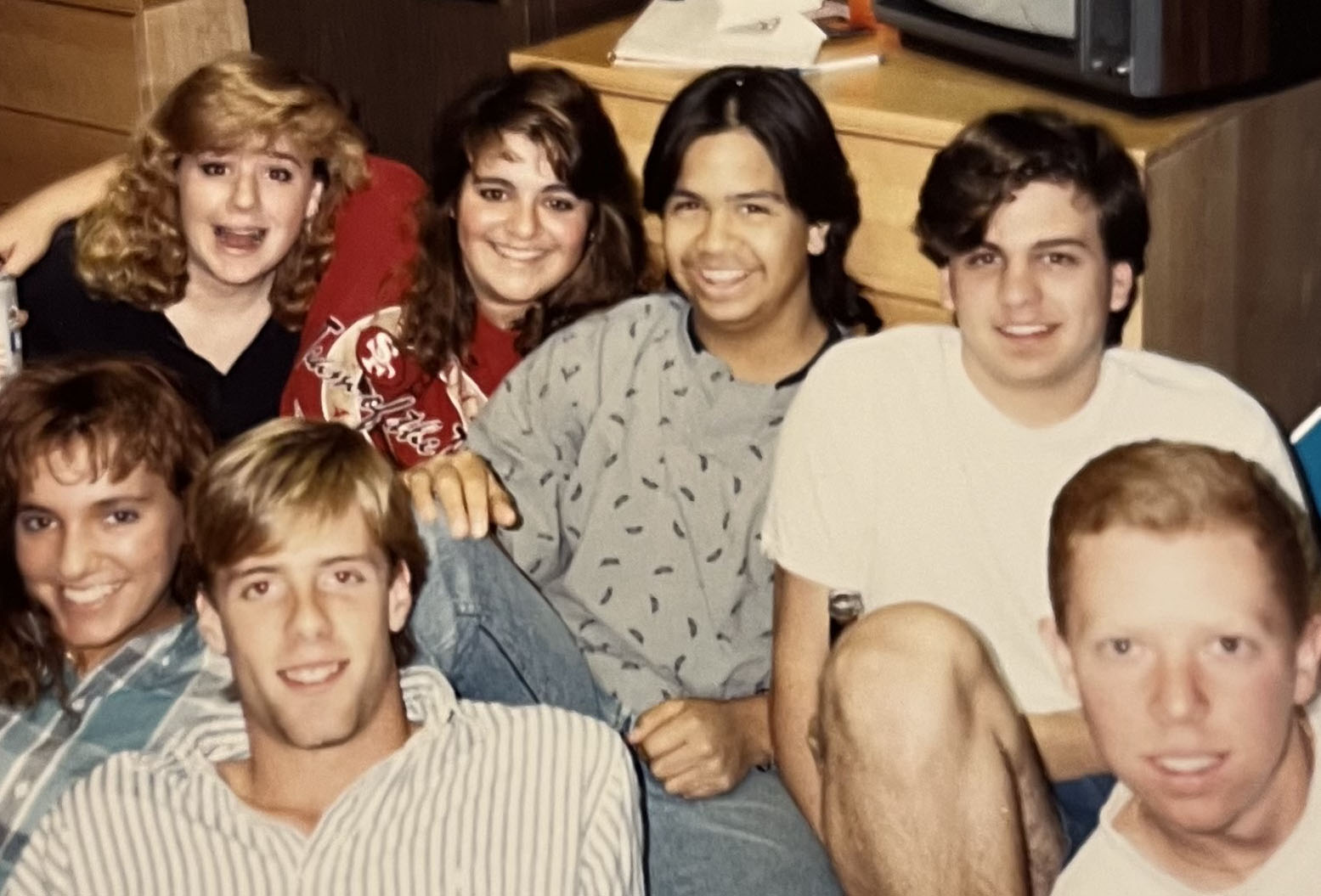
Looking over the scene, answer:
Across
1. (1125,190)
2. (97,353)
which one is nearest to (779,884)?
(1125,190)

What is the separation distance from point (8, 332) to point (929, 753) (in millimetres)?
1054

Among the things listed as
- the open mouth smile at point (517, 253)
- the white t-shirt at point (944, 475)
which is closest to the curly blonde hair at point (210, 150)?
the open mouth smile at point (517, 253)

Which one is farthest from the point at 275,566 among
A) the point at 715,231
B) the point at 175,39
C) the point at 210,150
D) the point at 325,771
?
the point at 175,39

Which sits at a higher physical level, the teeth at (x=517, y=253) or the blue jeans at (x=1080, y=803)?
the teeth at (x=517, y=253)

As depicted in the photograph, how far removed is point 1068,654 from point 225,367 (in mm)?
1061

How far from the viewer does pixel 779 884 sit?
1.76m

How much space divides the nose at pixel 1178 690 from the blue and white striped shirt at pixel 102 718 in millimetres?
786

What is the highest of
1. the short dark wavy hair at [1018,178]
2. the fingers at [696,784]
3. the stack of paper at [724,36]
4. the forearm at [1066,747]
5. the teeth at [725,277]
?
the stack of paper at [724,36]

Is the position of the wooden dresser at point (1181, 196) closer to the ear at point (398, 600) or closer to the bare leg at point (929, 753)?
the bare leg at point (929, 753)

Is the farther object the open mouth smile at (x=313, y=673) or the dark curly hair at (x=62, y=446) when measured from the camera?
the dark curly hair at (x=62, y=446)

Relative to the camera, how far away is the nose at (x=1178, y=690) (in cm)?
141

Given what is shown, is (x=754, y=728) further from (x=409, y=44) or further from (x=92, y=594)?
(x=409, y=44)

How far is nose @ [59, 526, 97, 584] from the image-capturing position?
1780mm

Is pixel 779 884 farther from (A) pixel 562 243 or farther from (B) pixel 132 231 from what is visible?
(B) pixel 132 231
